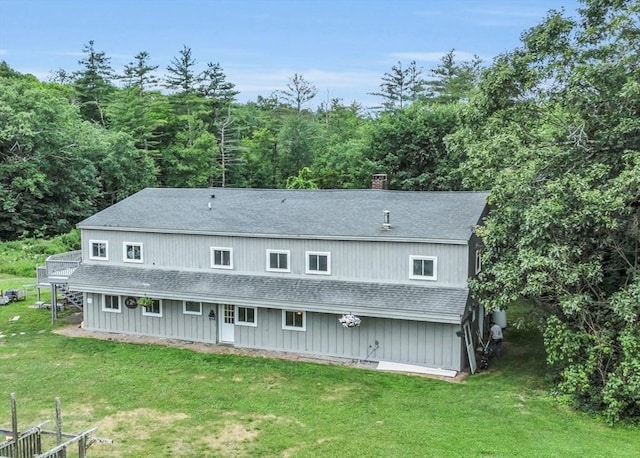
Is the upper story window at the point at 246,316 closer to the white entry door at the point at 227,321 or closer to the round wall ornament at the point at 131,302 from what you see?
the white entry door at the point at 227,321

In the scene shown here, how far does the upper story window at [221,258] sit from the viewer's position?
19.1 metres

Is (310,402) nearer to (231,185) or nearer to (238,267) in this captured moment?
(238,267)

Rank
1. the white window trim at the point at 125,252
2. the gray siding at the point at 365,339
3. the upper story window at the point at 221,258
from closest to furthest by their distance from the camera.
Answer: the gray siding at the point at 365,339 < the upper story window at the point at 221,258 < the white window trim at the point at 125,252

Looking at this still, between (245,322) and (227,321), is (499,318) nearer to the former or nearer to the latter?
(245,322)

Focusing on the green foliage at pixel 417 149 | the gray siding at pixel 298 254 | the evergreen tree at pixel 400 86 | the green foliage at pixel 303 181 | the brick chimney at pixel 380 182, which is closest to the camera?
the gray siding at pixel 298 254

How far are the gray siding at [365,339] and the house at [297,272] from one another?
0.11 ft

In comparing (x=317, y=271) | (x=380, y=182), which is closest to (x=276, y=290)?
(x=317, y=271)

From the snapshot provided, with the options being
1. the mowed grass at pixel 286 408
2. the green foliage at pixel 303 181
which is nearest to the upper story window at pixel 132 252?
the mowed grass at pixel 286 408

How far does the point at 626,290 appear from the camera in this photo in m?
12.8

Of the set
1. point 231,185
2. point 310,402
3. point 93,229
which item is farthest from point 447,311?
point 231,185

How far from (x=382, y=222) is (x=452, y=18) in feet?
47.5

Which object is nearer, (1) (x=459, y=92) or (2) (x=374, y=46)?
(2) (x=374, y=46)

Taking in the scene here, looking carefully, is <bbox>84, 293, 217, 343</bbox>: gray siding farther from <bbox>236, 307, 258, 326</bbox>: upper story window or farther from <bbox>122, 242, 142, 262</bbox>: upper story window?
<bbox>122, 242, 142, 262</bbox>: upper story window

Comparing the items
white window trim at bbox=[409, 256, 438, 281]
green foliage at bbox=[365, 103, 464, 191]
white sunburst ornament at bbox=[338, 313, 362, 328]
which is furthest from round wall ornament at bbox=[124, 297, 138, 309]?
green foliage at bbox=[365, 103, 464, 191]
